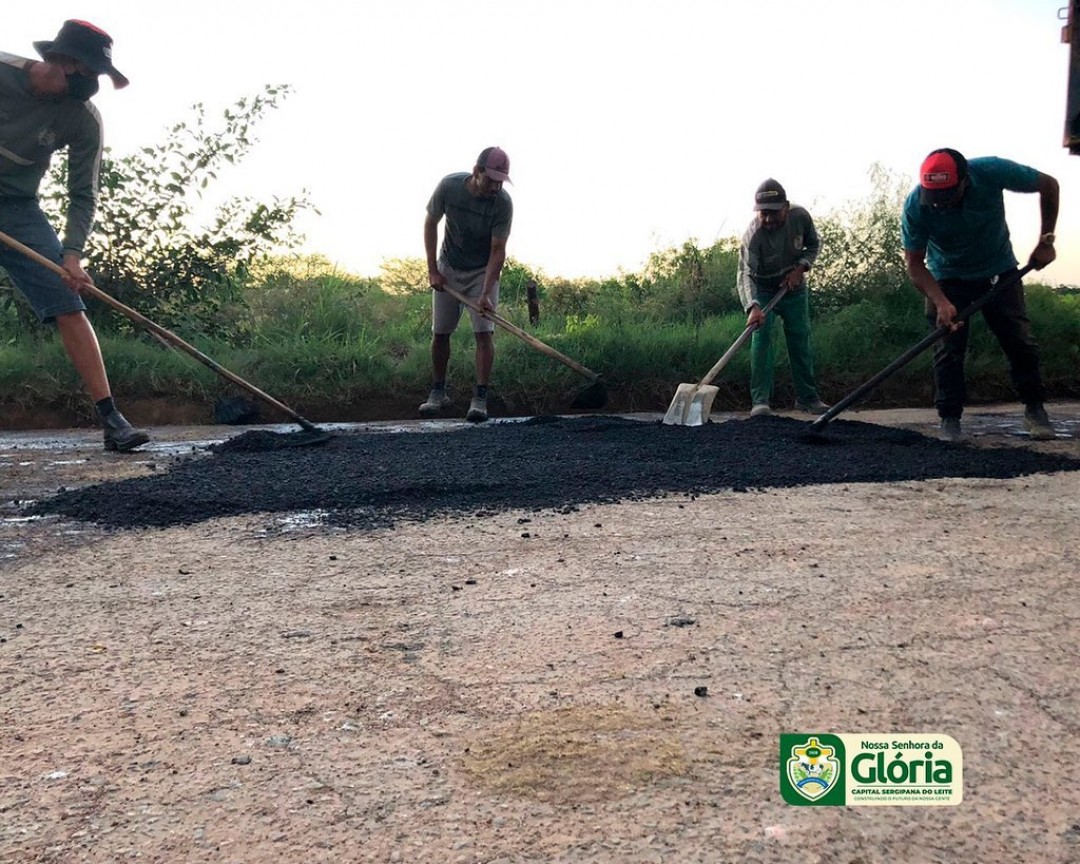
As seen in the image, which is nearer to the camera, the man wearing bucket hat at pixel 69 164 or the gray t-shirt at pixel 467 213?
the man wearing bucket hat at pixel 69 164

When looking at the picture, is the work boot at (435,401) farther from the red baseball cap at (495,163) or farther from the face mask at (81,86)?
the face mask at (81,86)

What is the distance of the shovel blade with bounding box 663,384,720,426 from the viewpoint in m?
6.25

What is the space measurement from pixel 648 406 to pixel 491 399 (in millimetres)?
1239

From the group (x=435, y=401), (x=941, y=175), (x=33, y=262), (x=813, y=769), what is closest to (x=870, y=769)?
(x=813, y=769)

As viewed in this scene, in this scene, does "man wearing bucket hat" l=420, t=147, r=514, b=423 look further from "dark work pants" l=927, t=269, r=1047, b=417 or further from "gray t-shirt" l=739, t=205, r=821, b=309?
"dark work pants" l=927, t=269, r=1047, b=417

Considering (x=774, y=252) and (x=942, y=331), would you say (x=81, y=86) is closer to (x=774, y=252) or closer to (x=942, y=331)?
(x=774, y=252)

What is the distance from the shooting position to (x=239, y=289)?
8805 millimetres

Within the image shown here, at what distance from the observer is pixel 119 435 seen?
5.24m

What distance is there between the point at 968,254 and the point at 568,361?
2621mm

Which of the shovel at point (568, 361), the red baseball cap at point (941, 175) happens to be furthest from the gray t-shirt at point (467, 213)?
the red baseball cap at point (941, 175)

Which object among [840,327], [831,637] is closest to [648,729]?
[831,637]

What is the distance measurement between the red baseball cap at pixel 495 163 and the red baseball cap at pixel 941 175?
98.5 inches

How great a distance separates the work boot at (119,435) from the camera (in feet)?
17.2

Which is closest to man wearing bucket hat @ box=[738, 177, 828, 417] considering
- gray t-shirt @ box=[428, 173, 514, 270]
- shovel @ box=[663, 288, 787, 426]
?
shovel @ box=[663, 288, 787, 426]
